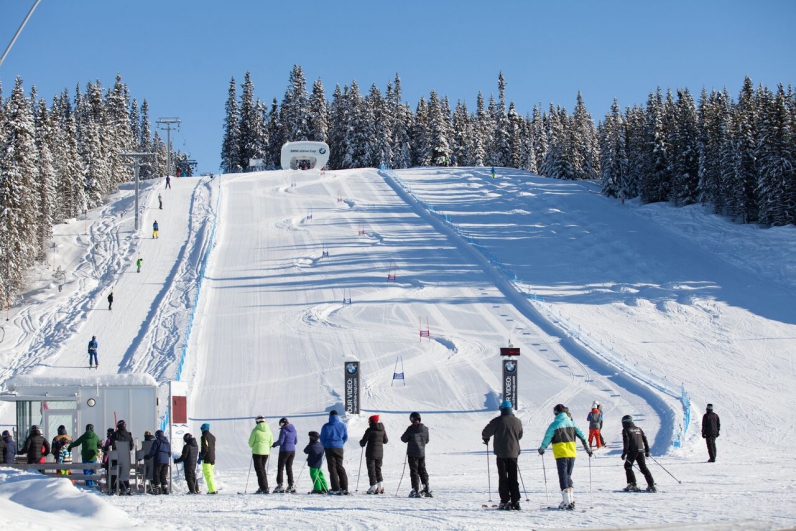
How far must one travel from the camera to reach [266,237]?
1692 inches

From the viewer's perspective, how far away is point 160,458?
1275 cm

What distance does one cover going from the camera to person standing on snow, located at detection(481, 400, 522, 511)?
31.8 feet

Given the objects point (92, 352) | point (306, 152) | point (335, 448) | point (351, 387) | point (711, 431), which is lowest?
point (711, 431)

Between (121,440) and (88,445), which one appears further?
(88,445)

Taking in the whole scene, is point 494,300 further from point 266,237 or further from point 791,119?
point 791,119

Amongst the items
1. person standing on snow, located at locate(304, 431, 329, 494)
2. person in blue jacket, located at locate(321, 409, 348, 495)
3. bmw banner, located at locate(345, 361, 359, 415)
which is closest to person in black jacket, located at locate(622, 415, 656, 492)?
person in blue jacket, located at locate(321, 409, 348, 495)

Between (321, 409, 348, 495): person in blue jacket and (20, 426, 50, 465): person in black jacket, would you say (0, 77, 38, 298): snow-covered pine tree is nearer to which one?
(20, 426, 50, 465): person in black jacket

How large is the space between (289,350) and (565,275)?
14.9 meters

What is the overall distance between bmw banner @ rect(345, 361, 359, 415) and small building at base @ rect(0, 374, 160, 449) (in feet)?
22.5

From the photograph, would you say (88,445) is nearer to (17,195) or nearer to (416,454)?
(416,454)

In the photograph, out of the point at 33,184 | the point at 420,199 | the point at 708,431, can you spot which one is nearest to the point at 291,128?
the point at 420,199

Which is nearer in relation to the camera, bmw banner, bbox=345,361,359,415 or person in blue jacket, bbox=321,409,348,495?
person in blue jacket, bbox=321,409,348,495

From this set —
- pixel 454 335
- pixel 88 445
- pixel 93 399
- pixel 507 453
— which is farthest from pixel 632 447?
pixel 454 335

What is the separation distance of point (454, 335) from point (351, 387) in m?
7.03
